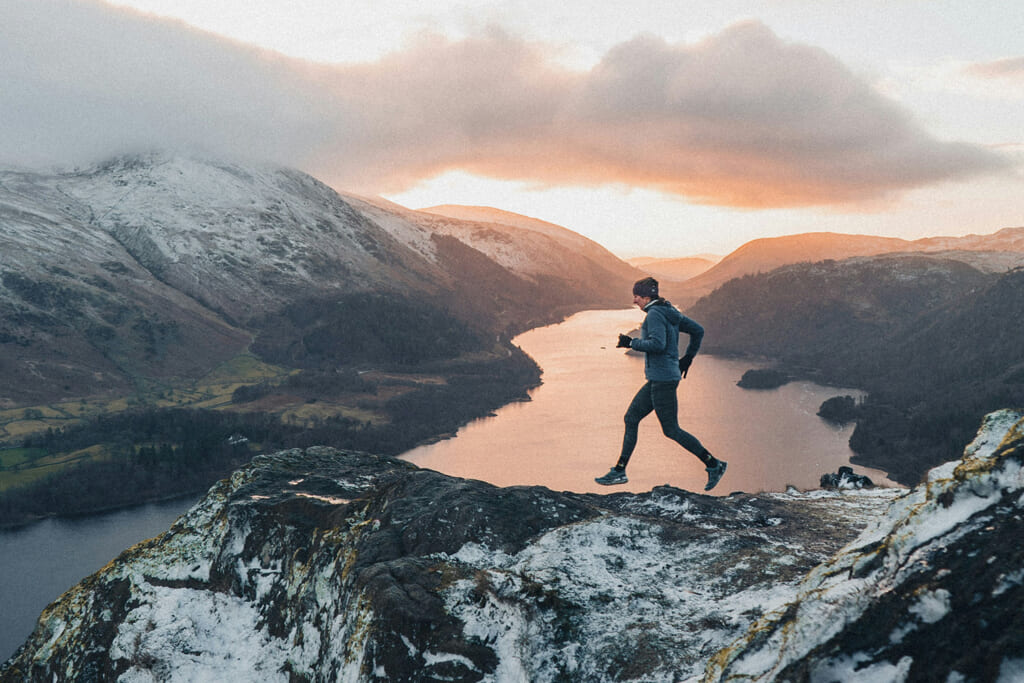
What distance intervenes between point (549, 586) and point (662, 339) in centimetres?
428

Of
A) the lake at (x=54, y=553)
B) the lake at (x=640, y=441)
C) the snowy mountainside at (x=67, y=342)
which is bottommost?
the lake at (x=54, y=553)

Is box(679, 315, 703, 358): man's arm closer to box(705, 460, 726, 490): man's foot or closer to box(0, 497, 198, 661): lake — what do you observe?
box(705, 460, 726, 490): man's foot

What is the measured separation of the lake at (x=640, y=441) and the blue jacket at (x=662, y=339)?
7321 centimetres

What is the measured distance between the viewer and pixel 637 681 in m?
7.00

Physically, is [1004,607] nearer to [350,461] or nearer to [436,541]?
[436,541]

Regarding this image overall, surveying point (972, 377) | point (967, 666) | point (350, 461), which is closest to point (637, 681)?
point (967, 666)

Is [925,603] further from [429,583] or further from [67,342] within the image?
[67,342]

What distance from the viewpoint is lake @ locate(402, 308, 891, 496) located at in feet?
330

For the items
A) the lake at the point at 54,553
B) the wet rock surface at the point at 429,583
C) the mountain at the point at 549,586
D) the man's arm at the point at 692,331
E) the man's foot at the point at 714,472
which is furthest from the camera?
the lake at the point at 54,553

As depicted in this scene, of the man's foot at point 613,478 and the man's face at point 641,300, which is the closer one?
the man's face at point 641,300

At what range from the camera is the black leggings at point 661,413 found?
1092 centimetres

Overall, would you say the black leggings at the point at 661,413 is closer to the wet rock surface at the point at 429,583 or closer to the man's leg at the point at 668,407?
the man's leg at the point at 668,407

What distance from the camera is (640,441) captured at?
115 metres

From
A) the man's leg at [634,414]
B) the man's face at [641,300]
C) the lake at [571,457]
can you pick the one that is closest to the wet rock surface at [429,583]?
the man's leg at [634,414]
